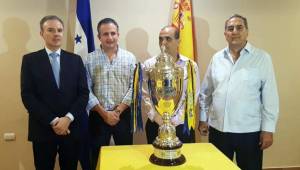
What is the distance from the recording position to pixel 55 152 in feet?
7.95

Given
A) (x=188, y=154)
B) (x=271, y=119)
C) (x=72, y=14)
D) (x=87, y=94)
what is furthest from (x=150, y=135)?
(x=72, y=14)

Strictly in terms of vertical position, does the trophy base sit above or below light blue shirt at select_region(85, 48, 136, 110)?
below

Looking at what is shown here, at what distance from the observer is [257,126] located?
7.75 feet

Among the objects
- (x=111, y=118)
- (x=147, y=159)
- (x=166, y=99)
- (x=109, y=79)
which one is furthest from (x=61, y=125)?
(x=166, y=99)

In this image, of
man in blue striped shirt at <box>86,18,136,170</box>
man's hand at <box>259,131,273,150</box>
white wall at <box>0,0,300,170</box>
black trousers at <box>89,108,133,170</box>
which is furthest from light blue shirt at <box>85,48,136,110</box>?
man's hand at <box>259,131,273,150</box>

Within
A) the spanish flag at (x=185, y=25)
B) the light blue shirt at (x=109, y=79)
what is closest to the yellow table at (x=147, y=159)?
the light blue shirt at (x=109, y=79)

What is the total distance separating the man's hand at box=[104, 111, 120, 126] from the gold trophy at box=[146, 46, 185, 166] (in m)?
0.83

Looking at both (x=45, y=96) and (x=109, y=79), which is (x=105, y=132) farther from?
(x=45, y=96)

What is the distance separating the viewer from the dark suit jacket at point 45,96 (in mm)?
2283

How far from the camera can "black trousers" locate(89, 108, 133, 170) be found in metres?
2.57

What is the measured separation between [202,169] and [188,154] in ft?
0.78

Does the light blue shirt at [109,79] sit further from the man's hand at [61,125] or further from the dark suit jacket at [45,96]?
the man's hand at [61,125]

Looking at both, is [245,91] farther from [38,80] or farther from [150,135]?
[38,80]

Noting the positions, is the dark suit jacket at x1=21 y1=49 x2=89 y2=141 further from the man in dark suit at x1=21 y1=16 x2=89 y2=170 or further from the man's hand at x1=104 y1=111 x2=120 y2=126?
the man's hand at x1=104 y1=111 x2=120 y2=126
